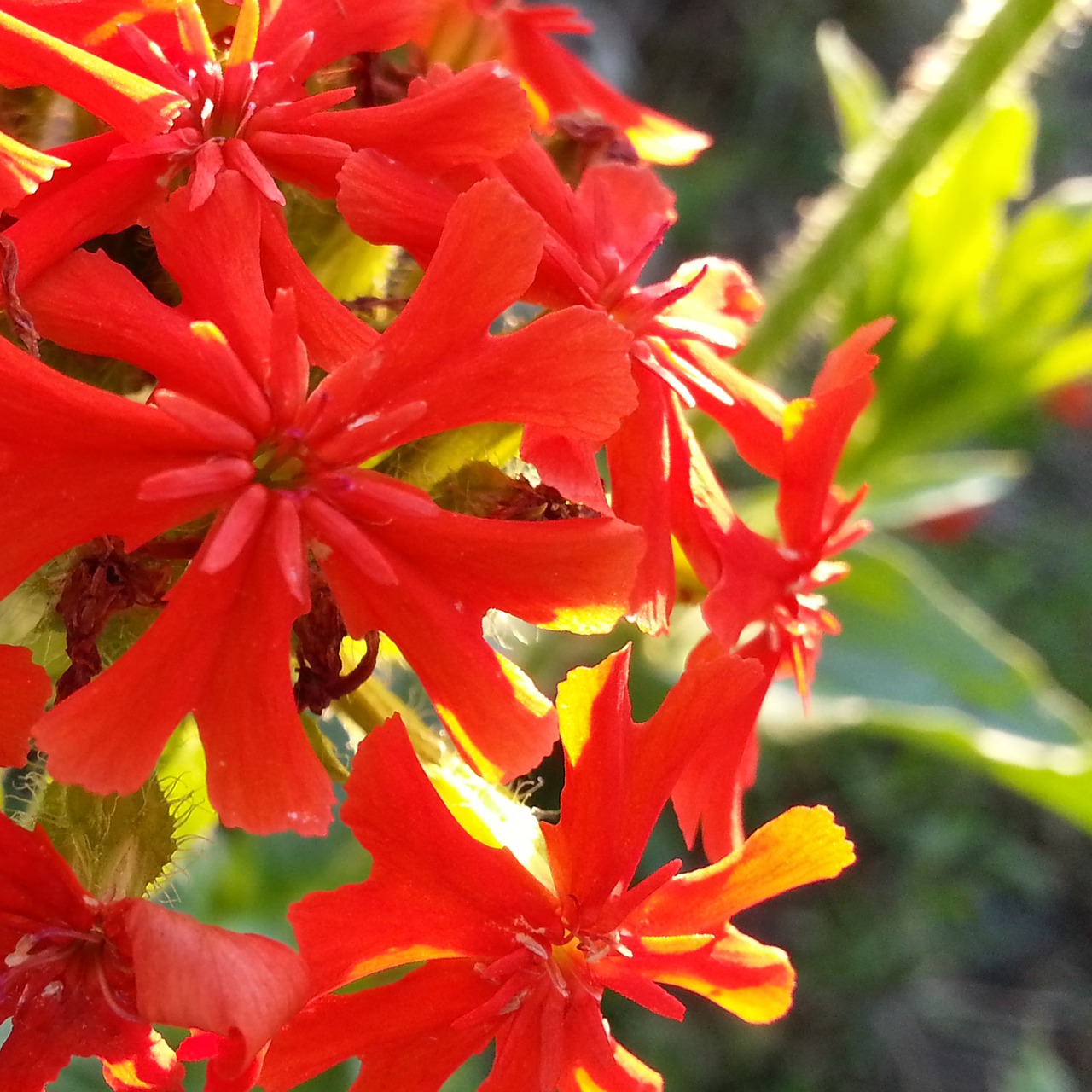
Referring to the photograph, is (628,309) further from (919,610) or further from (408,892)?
(919,610)

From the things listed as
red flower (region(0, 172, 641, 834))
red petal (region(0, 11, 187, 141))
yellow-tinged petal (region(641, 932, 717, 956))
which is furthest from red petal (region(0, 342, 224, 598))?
yellow-tinged petal (region(641, 932, 717, 956))

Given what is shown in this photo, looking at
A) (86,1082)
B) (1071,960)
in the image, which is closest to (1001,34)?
(86,1082)

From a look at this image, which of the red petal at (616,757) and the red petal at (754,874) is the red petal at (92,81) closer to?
the red petal at (616,757)

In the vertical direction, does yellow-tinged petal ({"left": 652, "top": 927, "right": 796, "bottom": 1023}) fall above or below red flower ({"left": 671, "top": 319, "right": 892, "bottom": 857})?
below

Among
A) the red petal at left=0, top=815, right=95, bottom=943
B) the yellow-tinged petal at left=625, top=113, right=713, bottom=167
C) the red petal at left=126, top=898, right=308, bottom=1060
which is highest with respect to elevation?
the yellow-tinged petal at left=625, top=113, right=713, bottom=167

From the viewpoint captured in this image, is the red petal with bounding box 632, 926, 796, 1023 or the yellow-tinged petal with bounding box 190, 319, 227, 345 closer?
the yellow-tinged petal with bounding box 190, 319, 227, 345

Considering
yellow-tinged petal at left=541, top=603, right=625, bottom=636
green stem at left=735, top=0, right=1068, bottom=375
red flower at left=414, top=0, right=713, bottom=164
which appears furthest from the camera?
green stem at left=735, top=0, right=1068, bottom=375

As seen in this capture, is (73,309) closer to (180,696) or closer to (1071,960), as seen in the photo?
(180,696)

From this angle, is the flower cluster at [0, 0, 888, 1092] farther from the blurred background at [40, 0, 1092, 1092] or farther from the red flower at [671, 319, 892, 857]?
the blurred background at [40, 0, 1092, 1092]
